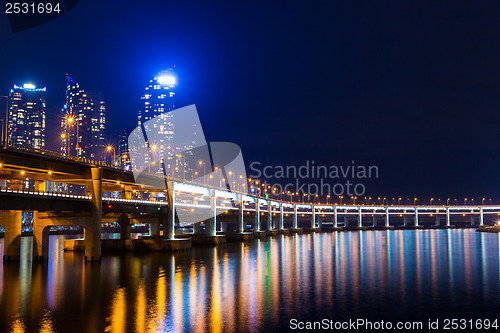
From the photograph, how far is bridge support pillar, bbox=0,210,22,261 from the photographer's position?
186 feet

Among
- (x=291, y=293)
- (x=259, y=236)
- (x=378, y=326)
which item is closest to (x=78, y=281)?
(x=291, y=293)

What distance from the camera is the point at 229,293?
37594 mm

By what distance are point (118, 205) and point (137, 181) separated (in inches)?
408

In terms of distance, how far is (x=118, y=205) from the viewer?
229ft

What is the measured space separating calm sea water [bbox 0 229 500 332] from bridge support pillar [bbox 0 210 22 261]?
2175mm

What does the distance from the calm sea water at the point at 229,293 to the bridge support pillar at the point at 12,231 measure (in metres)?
2.17

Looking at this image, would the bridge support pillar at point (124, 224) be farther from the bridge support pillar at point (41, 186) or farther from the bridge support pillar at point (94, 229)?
the bridge support pillar at point (94, 229)

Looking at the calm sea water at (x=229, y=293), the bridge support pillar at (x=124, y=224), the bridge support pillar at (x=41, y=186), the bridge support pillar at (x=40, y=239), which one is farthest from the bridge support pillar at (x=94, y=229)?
the bridge support pillar at (x=124, y=224)

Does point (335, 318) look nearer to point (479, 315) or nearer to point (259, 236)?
point (479, 315)

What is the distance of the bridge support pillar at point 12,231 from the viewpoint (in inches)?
2233

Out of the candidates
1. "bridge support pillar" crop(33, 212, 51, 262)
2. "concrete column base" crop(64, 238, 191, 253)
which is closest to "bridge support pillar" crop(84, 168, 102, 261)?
"bridge support pillar" crop(33, 212, 51, 262)

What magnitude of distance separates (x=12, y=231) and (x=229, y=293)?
111ft

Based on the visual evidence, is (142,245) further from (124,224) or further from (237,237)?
(237,237)

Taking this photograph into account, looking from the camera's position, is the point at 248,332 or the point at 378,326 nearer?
the point at 248,332
